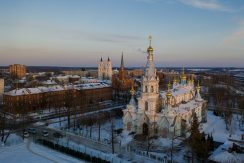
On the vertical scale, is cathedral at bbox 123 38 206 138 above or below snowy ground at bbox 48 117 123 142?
above

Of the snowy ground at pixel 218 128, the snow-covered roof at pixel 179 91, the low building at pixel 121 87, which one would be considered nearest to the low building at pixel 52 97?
the low building at pixel 121 87

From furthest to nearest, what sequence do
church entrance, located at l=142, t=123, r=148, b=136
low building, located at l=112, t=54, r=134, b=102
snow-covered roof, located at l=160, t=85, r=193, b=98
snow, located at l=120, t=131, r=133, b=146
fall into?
low building, located at l=112, t=54, r=134, b=102 < snow-covered roof, located at l=160, t=85, r=193, b=98 < church entrance, located at l=142, t=123, r=148, b=136 < snow, located at l=120, t=131, r=133, b=146

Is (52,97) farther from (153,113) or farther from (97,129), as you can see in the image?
(153,113)

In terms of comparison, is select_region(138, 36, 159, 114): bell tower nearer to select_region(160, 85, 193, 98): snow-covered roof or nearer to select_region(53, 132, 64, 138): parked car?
select_region(160, 85, 193, 98): snow-covered roof

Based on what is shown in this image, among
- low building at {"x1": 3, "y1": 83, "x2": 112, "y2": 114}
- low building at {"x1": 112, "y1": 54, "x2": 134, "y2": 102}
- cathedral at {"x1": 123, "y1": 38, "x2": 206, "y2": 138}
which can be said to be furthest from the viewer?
low building at {"x1": 112, "y1": 54, "x2": 134, "y2": 102}

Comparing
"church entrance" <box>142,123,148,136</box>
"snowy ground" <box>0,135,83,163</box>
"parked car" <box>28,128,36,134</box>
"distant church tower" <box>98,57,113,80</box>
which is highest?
"distant church tower" <box>98,57,113,80</box>

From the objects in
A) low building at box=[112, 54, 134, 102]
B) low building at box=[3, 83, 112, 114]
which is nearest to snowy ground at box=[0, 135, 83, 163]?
low building at box=[3, 83, 112, 114]

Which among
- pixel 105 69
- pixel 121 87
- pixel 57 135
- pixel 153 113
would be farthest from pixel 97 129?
pixel 105 69
